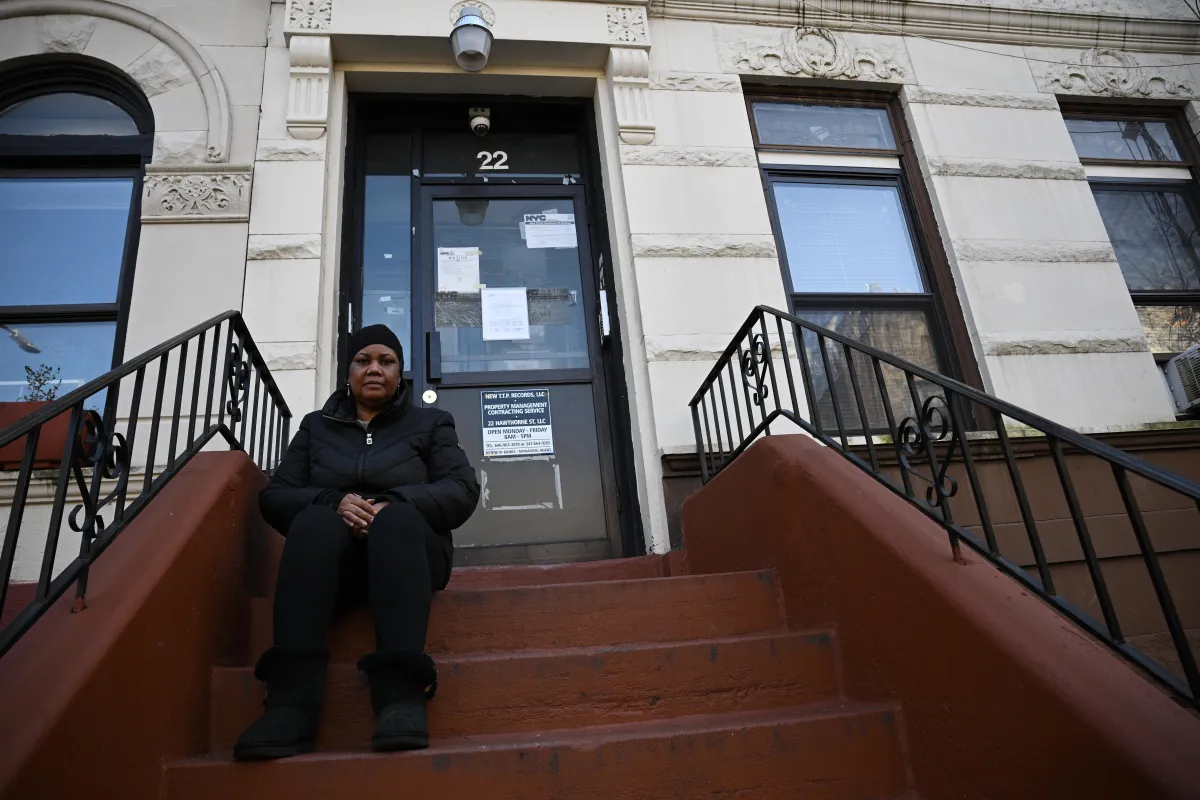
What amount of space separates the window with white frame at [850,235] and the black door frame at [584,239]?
124 cm

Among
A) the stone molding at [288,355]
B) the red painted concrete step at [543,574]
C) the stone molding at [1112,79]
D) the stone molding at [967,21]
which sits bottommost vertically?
the red painted concrete step at [543,574]

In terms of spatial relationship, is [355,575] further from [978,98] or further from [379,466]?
[978,98]

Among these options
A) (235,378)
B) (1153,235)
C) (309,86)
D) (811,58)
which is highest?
(811,58)

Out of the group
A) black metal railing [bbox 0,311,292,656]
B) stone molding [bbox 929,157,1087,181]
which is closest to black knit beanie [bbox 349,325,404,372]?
black metal railing [bbox 0,311,292,656]

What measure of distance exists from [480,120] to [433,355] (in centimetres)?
183

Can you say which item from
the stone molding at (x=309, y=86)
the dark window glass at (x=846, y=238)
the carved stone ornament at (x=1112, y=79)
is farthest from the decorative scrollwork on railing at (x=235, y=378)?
the carved stone ornament at (x=1112, y=79)

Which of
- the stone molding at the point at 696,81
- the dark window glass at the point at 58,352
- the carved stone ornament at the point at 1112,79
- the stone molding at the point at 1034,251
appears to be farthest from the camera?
the carved stone ornament at the point at 1112,79

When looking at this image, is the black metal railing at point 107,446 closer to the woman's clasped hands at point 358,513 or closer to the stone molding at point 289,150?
the woman's clasped hands at point 358,513

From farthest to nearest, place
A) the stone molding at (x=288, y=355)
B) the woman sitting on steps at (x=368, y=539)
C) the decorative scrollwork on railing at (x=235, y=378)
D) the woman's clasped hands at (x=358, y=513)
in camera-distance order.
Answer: the stone molding at (x=288, y=355) → the decorative scrollwork on railing at (x=235, y=378) → the woman's clasped hands at (x=358, y=513) → the woman sitting on steps at (x=368, y=539)

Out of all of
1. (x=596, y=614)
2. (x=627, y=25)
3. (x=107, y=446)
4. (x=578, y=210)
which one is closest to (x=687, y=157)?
Answer: (x=578, y=210)

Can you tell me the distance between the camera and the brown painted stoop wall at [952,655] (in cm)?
168

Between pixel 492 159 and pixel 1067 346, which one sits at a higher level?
pixel 492 159

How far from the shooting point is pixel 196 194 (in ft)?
14.4

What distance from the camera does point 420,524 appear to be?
248 cm
